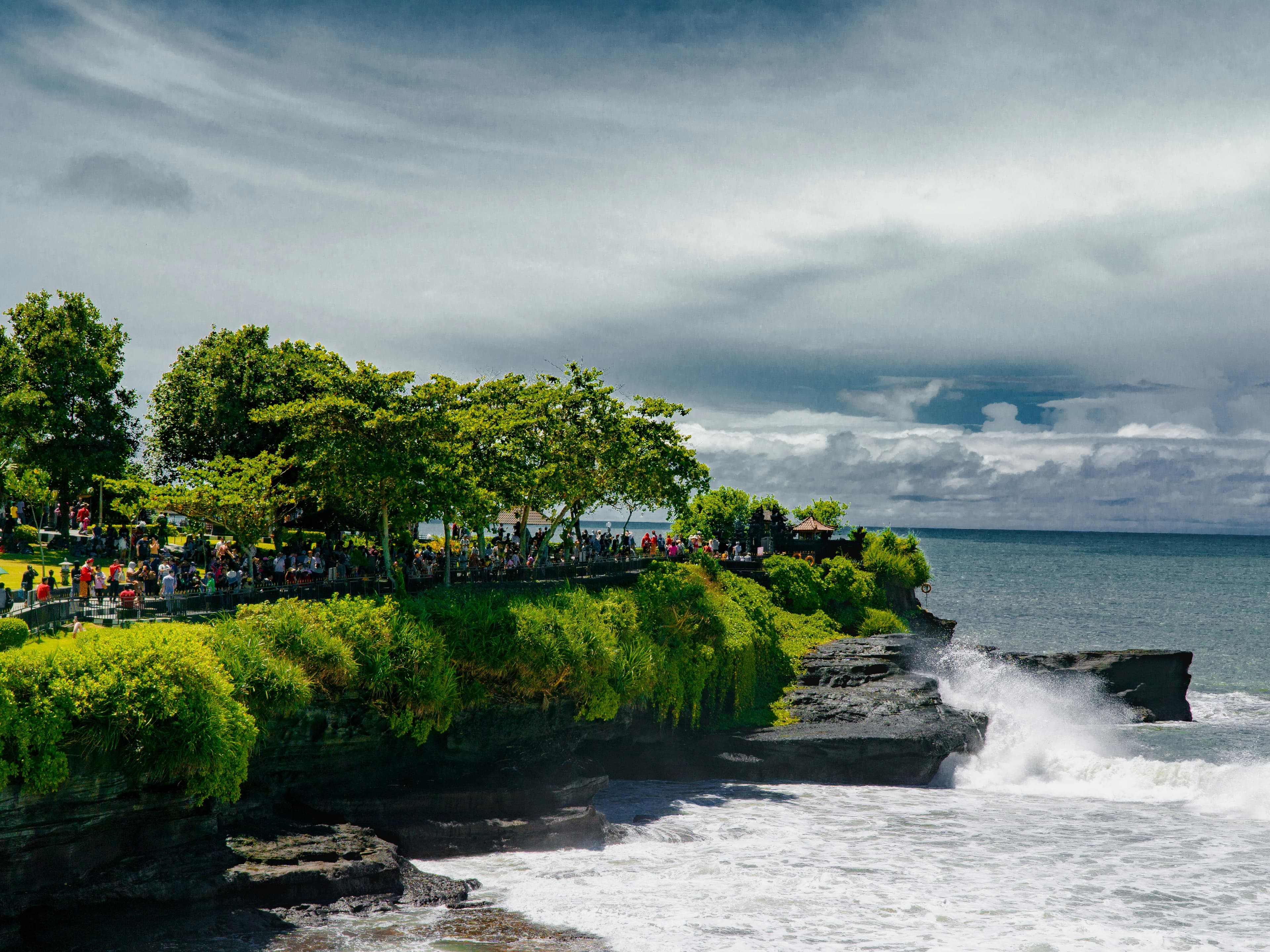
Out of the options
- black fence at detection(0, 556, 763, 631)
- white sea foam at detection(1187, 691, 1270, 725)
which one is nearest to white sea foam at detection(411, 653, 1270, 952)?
black fence at detection(0, 556, 763, 631)

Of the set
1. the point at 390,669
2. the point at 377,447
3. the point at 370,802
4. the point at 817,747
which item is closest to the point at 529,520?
Result: the point at 377,447

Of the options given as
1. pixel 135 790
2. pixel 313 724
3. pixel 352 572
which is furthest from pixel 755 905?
pixel 352 572

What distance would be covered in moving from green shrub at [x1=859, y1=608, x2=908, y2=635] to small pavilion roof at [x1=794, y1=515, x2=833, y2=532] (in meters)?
5.96

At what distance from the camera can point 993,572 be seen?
145 meters

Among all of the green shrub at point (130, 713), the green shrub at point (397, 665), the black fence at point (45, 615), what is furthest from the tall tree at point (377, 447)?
the green shrub at point (130, 713)

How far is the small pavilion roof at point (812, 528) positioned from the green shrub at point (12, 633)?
4195 cm

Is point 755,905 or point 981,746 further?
point 981,746

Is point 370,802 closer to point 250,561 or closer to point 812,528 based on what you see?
point 250,561

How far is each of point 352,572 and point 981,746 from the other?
85.1ft

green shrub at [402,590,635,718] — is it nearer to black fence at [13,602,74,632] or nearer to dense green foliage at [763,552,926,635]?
black fence at [13,602,74,632]

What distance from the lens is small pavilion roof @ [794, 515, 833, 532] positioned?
55219mm

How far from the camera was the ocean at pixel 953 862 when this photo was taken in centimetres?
2069

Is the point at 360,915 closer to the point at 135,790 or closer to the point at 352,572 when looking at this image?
the point at 135,790

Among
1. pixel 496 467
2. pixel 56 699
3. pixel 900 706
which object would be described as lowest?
pixel 900 706
